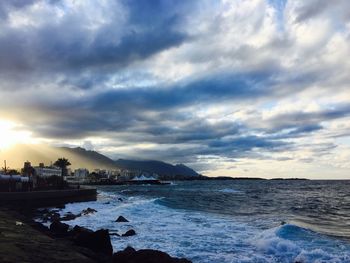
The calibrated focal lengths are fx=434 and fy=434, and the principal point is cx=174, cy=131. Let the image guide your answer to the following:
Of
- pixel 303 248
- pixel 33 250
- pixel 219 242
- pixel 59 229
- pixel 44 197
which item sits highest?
pixel 44 197

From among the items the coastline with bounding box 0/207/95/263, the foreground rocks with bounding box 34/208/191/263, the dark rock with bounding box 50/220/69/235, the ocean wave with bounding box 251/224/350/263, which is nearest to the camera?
the coastline with bounding box 0/207/95/263

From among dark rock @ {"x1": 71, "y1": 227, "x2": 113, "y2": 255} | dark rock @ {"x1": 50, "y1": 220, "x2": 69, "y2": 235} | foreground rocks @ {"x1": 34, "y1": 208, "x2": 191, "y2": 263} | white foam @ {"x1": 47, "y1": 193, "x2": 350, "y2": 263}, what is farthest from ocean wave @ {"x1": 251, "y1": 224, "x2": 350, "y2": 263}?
dark rock @ {"x1": 50, "y1": 220, "x2": 69, "y2": 235}

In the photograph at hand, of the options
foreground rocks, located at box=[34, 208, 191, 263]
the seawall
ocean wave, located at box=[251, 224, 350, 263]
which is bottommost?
ocean wave, located at box=[251, 224, 350, 263]

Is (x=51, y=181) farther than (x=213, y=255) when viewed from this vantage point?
Yes

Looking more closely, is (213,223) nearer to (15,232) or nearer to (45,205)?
(15,232)

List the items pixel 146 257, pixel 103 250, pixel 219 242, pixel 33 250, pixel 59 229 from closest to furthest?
1. pixel 146 257
2. pixel 33 250
3. pixel 103 250
4. pixel 219 242
5. pixel 59 229

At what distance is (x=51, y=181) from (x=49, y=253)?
8376 cm

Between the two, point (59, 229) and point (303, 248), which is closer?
point (303, 248)

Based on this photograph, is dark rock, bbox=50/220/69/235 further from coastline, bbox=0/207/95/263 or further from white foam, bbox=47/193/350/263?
coastline, bbox=0/207/95/263

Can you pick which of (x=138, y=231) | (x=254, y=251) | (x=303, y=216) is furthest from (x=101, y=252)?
(x=303, y=216)

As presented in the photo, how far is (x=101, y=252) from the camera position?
2062 centimetres

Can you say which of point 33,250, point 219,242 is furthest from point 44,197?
point 33,250

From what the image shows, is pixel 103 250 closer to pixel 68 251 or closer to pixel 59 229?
pixel 68 251

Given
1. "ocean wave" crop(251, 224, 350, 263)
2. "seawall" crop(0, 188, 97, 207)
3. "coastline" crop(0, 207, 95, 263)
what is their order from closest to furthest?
"coastline" crop(0, 207, 95, 263), "ocean wave" crop(251, 224, 350, 263), "seawall" crop(0, 188, 97, 207)
